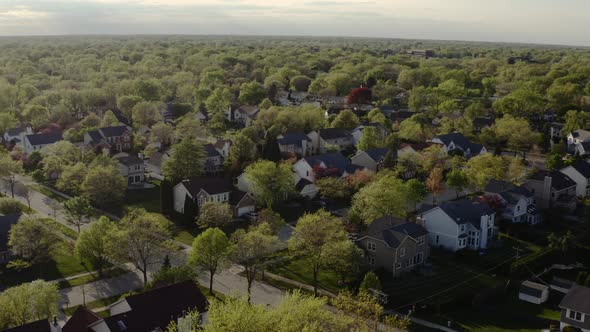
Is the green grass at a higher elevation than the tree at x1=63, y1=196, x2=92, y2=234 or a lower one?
lower

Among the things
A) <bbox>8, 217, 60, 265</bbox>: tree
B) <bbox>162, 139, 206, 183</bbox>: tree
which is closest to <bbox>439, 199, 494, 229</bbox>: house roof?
<bbox>162, 139, 206, 183</bbox>: tree

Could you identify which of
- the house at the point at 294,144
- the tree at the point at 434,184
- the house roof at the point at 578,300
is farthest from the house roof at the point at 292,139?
the house roof at the point at 578,300

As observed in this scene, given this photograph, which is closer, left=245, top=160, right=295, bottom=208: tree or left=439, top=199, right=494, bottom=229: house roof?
left=439, top=199, right=494, bottom=229: house roof

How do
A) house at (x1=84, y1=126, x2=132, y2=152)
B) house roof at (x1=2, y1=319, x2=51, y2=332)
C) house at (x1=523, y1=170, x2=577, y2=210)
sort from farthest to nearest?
1. house at (x1=84, y1=126, x2=132, y2=152)
2. house at (x1=523, y1=170, x2=577, y2=210)
3. house roof at (x1=2, y1=319, x2=51, y2=332)

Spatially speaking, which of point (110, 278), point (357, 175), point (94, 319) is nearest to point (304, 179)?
point (357, 175)

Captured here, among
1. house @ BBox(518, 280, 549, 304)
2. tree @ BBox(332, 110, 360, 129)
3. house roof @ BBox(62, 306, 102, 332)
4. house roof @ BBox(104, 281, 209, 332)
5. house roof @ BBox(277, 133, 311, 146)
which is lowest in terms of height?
house @ BBox(518, 280, 549, 304)

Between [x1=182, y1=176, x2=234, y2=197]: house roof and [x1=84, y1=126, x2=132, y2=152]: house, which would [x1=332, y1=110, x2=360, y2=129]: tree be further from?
[x1=182, y1=176, x2=234, y2=197]: house roof

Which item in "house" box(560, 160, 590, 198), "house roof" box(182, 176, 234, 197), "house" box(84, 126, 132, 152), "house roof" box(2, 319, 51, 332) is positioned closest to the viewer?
"house roof" box(2, 319, 51, 332)

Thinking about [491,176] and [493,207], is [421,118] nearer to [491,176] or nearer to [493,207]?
[491,176]

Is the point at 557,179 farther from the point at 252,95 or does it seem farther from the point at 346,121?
the point at 252,95
